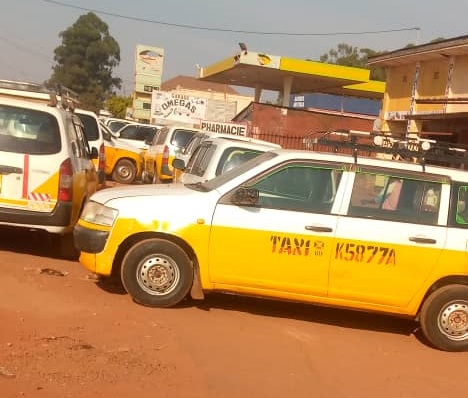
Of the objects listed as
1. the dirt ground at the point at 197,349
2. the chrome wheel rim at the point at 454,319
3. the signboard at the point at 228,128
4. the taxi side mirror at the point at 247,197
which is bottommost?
the dirt ground at the point at 197,349

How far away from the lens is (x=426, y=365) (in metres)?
5.66

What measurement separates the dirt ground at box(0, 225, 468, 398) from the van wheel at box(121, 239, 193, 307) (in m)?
0.13

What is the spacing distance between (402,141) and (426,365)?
256 cm

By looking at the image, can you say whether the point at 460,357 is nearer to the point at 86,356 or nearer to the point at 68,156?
the point at 86,356

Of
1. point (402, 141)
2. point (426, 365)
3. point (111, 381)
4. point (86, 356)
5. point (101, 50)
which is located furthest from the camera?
point (101, 50)

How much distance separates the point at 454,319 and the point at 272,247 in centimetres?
184

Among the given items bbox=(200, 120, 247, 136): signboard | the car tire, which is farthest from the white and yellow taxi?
bbox=(200, 120, 247, 136): signboard

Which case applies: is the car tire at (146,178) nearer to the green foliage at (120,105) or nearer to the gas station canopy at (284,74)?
the gas station canopy at (284,74)

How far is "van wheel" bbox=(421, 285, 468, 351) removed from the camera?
6.05 m

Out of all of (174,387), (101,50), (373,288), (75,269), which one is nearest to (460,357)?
(373,288)

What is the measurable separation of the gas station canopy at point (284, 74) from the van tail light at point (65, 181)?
21.6 metres

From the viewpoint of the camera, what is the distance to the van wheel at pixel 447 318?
605 cm

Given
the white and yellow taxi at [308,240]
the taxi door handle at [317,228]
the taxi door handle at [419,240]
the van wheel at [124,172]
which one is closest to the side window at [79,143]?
the white and yellow taxi at [308,240]

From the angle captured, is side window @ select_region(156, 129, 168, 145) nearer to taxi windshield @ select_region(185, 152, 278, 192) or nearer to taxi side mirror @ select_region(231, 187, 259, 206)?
taxi windshield @ select_region(185, 152, 278, 192)
